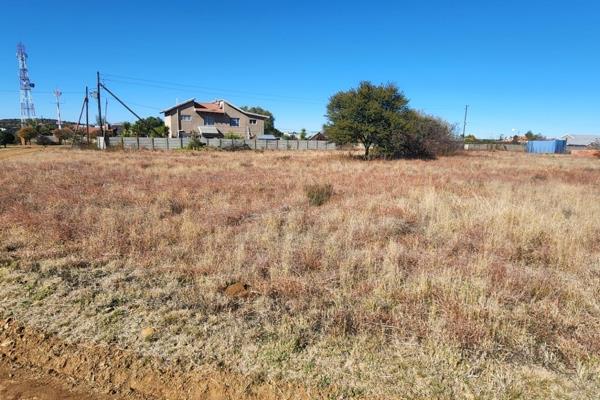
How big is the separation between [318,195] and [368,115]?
63.7ft

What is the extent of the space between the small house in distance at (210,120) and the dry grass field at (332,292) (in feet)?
154

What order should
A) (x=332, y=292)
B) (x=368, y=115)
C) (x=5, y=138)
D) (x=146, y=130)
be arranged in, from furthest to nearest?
(x=146, y=130) → (x=5, y=138) → (x=368, y=115) → (x=332, y=292)

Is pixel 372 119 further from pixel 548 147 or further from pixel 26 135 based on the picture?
pixel 26 135

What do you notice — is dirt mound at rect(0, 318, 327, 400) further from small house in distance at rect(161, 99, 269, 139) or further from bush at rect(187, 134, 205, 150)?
small house in distance at rect(161, 99, 269, 139)

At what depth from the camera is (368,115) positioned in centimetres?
2745

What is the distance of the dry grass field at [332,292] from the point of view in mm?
2688

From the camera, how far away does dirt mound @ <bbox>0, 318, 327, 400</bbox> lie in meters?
2.42

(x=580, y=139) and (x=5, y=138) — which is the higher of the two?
(x=580, y=139)

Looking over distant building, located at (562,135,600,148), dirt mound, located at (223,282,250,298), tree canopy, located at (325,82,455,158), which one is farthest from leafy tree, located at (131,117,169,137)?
distant building, located at (562,135,600,148)

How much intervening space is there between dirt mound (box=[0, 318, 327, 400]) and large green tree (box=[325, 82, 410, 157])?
26007 millimetres

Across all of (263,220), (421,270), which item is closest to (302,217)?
(263,220)

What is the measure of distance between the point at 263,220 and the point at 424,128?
2918cm

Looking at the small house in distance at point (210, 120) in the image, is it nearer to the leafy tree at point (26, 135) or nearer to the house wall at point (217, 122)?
the house wall at point (217, 122)

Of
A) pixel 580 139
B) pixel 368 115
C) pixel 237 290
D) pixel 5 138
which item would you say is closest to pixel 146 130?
pixel 5 138
